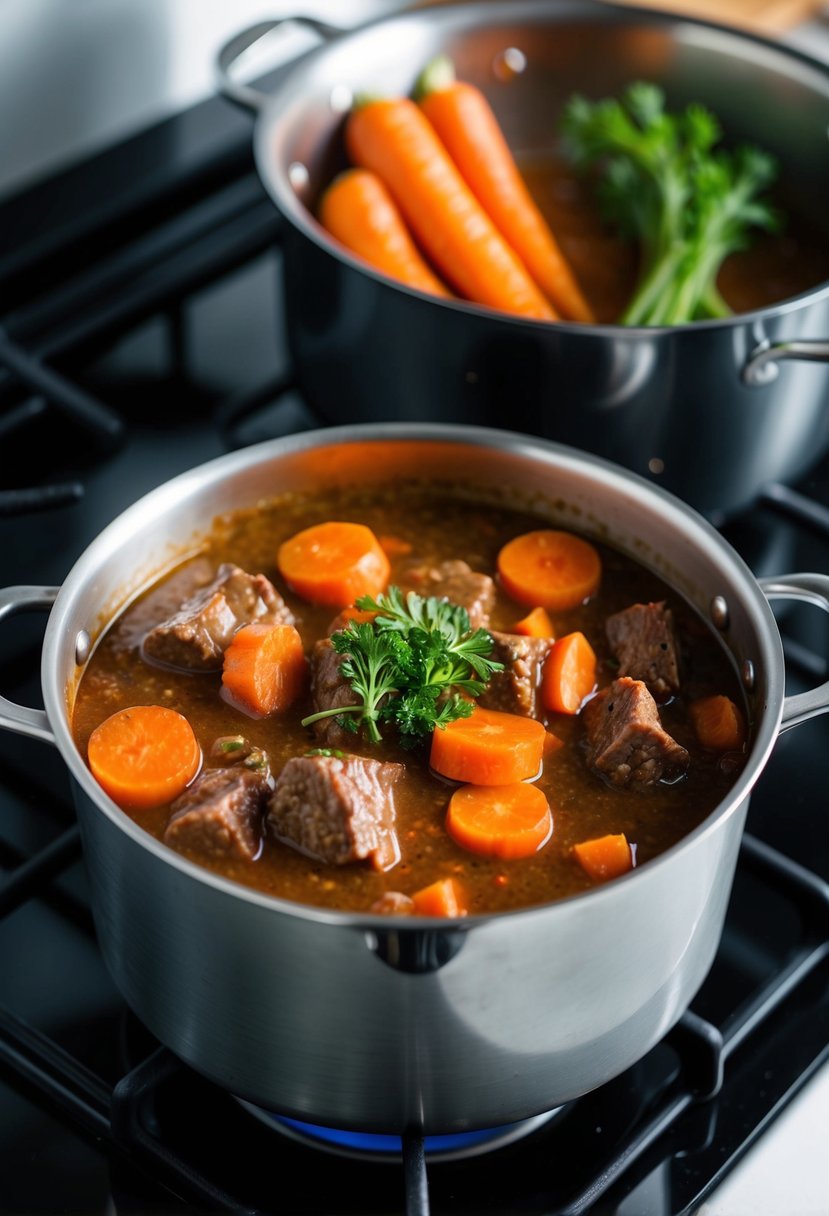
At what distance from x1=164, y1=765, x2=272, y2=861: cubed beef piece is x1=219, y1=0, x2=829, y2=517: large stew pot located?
778mm

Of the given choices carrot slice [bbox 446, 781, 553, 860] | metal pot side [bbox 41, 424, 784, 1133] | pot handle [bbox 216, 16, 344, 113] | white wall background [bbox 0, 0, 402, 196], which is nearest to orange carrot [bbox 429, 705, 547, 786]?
carrot slice [bbox 446, 781, 553, 860]

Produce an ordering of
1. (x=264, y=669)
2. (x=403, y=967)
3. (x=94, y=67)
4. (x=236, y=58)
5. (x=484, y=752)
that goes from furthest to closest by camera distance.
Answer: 1. (x=94, y=67)
2. (x=236, y=58)
3. (x=264, y=669)
4. (x=484, y=752)
5. (x=403, y=967)

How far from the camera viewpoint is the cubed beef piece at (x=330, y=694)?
1659 millimetres

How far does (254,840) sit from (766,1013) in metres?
0.65

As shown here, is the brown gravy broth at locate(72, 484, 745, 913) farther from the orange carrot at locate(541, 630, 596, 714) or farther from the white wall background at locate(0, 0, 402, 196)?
the white wall background at locate(0, 0, 402, 196)

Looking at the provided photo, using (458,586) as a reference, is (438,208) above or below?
above

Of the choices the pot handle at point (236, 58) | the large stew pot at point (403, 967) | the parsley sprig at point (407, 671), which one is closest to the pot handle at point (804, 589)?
the large stew pot at point (403, 967)

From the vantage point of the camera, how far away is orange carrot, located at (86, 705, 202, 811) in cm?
160

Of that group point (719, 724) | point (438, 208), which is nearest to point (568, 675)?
point (719, 724)

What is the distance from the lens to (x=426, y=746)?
1662mm

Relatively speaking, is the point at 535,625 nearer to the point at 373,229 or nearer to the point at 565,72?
the point at 373,229

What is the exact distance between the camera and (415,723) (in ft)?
5.36

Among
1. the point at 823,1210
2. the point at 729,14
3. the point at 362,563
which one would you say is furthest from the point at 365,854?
the point at 729,14

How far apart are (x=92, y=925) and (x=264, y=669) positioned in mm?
391
